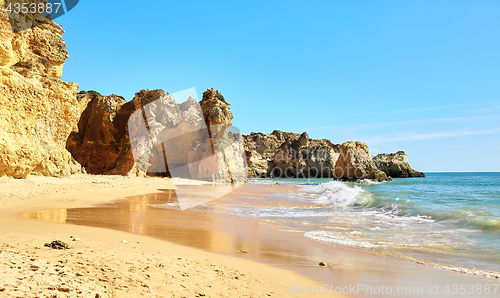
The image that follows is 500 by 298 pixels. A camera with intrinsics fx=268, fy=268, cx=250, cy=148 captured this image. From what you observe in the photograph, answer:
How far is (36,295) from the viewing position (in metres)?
1.84

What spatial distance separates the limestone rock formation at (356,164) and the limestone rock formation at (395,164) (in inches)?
907

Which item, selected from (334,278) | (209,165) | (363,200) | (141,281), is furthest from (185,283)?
(209,165)

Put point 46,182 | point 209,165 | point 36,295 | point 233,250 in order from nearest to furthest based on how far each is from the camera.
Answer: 1. point 36,295
2. point 233,250
3. point 46,182
4. point 209,165

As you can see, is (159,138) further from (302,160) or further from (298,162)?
(302,160)

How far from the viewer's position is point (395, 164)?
62.9 metres

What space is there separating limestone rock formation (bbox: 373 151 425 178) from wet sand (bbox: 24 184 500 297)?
6286 centimetres

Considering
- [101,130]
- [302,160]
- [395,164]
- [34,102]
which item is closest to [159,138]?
[101,130]

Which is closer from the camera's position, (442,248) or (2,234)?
(2,234)

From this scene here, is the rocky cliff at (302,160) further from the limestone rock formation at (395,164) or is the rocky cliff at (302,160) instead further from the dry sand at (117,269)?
the dry sand at (117,269)

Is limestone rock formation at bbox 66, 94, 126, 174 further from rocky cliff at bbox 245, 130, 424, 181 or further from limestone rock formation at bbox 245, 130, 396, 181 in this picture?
limestone rock formation at bbox 245, 130, 396, 181

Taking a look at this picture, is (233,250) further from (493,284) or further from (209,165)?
(209,165)

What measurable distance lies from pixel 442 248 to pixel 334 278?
3.38 metres

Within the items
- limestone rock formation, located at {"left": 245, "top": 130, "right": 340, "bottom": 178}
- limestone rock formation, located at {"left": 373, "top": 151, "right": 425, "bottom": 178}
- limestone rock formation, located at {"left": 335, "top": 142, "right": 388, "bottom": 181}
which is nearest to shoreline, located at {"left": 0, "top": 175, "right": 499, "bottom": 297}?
limestone rock formation, located at {"left": 335, "top": 142, "right": 388, "bottom": 181}

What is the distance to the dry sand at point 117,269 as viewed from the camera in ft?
7.04
